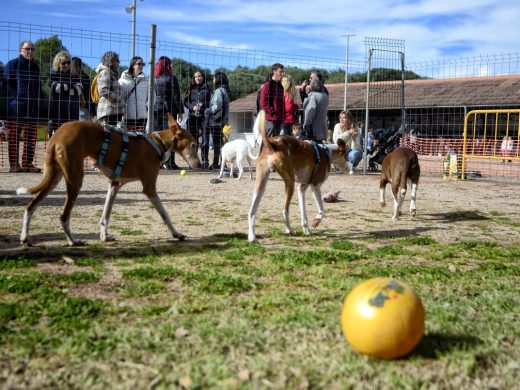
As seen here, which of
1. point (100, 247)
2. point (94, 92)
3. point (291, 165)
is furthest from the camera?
point (94, 92)

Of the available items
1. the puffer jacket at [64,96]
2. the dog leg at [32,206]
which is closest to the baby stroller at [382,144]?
the puffer jacket at [64,96]

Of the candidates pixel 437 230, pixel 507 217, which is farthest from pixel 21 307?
pixel 507 217

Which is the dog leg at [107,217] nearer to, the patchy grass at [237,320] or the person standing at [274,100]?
the patchy grass at [237,320]

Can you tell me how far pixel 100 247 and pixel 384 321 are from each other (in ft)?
11.6

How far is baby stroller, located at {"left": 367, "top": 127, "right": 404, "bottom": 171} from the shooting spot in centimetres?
1789

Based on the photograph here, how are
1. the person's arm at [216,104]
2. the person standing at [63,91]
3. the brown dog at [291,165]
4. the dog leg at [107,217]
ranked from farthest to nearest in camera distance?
the person's arm at [216,104], the person standing at [63,91], the brown dog at [291,165], the dog leg at [107,217]

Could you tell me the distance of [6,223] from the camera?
6.81 metres

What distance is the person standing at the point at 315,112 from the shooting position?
13.3m


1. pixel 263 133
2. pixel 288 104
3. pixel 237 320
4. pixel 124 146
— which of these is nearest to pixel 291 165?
pixel 263 133

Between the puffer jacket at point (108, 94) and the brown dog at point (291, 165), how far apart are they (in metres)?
6.80

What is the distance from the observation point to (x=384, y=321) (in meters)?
3.01

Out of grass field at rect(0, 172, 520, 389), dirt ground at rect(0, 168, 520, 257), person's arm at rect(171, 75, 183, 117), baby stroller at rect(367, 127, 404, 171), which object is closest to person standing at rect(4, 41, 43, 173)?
dirt ground at rect(0, 168, 520, 257)

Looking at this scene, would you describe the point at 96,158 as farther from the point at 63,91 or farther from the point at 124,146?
the point at 63,91

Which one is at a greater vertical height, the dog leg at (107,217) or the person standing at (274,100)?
the person standing at (274,100)
